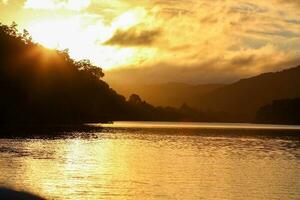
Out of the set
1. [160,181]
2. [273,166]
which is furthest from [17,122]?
[160,181]

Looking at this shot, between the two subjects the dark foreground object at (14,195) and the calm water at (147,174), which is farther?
the calm water at (147,174)

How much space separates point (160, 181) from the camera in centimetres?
5859

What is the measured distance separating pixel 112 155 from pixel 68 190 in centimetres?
4287

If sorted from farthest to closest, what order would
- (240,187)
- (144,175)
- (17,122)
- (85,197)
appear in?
(17,122) → (144,175) → (240,187) → (85,197)

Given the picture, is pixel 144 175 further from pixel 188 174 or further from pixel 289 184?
pixel 289 184

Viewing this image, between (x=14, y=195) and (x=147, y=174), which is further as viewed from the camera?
(x=147, y=174)

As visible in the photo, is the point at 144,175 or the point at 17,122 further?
the point at 17,122

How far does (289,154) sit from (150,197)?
195ft

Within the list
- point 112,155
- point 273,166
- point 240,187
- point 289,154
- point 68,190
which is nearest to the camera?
point 68,190

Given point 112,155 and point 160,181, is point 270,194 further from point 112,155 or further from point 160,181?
point 112,155

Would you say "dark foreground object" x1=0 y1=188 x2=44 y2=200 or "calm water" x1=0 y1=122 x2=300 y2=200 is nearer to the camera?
"dark foreground object" x1=0 y1=188 x2=44 y2=200

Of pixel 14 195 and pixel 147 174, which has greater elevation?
pixel 14 195

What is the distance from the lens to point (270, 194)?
51.1 metres

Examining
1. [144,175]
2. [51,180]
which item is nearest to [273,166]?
[144,175]
